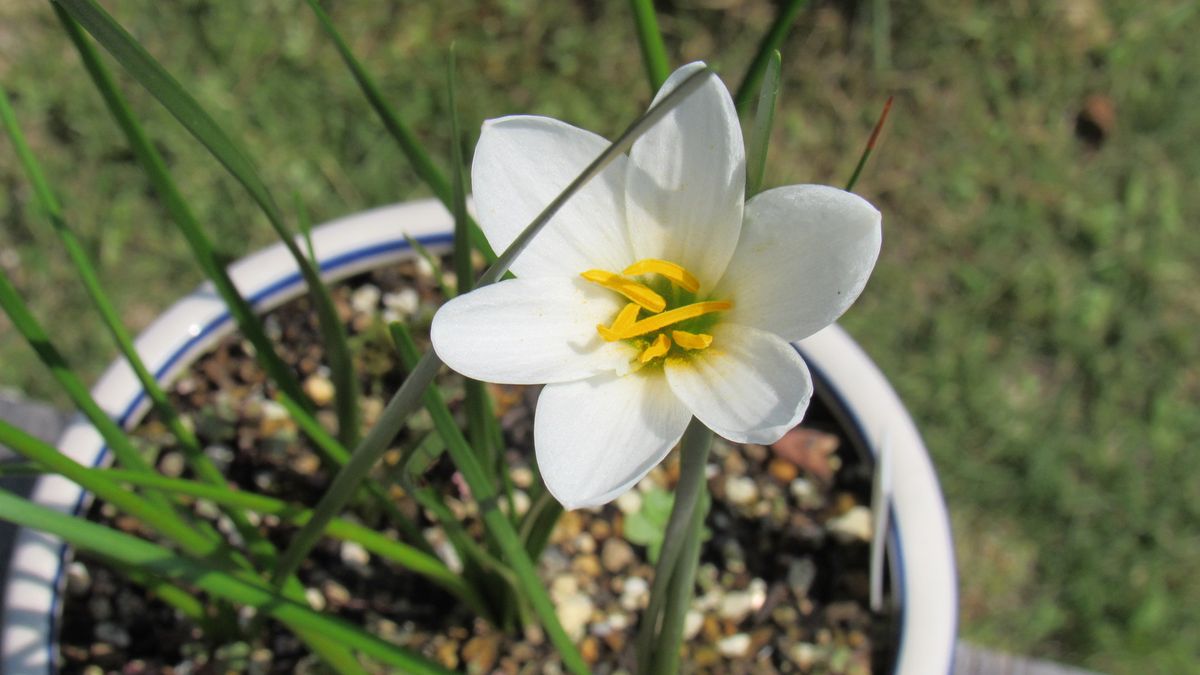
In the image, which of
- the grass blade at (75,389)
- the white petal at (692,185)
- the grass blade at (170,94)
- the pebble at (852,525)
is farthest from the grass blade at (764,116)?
the pebble at (852,525)

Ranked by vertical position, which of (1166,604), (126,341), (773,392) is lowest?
(1166,604)

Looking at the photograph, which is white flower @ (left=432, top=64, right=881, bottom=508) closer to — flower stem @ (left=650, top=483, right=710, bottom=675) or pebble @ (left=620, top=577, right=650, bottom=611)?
flower stem @ (left=650, top=483, right=710, bottom=675)

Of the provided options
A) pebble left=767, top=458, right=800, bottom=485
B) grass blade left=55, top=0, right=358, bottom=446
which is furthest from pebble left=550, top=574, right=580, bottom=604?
grass blade left=55, top=0, right=358, bottom=446

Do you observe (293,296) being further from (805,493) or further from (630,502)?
(805,493)

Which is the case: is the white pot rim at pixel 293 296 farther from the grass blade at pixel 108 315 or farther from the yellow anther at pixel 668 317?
the yellow anther at pixel 668 317

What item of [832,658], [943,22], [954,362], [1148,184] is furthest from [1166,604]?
[943,22]

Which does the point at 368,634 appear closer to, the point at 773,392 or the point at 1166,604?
the point at 773,392

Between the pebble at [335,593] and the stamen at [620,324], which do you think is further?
the pebble at [335,593]
